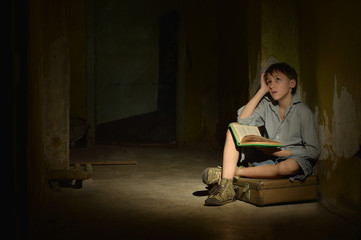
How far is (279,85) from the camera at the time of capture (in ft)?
12.7

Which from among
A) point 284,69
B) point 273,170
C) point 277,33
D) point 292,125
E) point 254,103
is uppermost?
point 277,33

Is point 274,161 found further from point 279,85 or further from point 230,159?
point 279,85

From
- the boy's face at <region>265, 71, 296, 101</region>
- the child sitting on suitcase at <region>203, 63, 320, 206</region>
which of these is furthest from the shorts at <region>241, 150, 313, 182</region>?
the boy's face at <region>265, 71, 296, 101</region>

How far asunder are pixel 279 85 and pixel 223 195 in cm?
108

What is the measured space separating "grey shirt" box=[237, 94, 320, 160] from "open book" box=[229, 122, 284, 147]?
0.13 m

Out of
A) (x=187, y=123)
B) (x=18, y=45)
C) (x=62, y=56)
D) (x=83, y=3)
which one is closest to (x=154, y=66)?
(x=187, y=123)

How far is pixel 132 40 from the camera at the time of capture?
7922 mm

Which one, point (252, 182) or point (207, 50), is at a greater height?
point (207, 50)

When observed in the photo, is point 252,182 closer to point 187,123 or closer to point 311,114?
point 311,114

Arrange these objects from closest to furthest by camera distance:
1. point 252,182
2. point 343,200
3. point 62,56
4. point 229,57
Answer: point 343,200, point 252,182, point 62,56, point 229,57

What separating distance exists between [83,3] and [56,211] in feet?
17.2

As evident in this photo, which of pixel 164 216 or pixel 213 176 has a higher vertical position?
pixel 213 176

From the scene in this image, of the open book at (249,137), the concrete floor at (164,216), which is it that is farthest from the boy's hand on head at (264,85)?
the concrete floor at (164,216)

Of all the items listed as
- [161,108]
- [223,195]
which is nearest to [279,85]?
[223,195]
